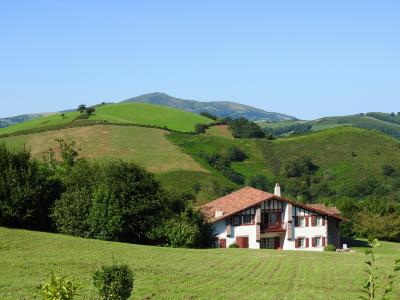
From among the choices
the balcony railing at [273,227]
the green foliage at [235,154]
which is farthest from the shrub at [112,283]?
the green foliage at [235,154]

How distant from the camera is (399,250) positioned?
67188 mm

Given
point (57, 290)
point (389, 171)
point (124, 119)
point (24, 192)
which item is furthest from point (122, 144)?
point (57, 290)

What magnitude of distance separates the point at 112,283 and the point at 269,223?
176 feet

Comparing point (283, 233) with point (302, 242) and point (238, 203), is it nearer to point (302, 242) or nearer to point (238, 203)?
point (302, 242)

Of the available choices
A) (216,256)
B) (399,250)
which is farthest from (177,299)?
(399,250)

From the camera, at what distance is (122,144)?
135000 mm

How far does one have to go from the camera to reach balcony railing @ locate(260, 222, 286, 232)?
69438 mm

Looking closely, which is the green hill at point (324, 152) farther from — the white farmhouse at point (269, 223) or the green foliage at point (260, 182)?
the white farmhouse at point (269, 223)

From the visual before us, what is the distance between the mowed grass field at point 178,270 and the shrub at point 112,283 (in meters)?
5.79

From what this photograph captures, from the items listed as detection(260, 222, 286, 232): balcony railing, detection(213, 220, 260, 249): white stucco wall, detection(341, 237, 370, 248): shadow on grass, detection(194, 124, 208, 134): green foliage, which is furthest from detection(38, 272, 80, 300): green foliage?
detection(194, 124, 208, 134): green foliage

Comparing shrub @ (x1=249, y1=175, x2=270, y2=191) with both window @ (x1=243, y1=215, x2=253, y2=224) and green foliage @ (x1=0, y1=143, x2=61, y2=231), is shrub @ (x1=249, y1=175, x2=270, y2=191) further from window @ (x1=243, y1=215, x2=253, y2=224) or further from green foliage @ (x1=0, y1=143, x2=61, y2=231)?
green foliage @ (x1=0, y1=143, x2=61, y2=231)

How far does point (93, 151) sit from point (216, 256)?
87.8 m

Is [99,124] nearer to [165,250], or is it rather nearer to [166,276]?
[165,250]

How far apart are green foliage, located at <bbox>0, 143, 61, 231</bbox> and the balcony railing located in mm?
25220
